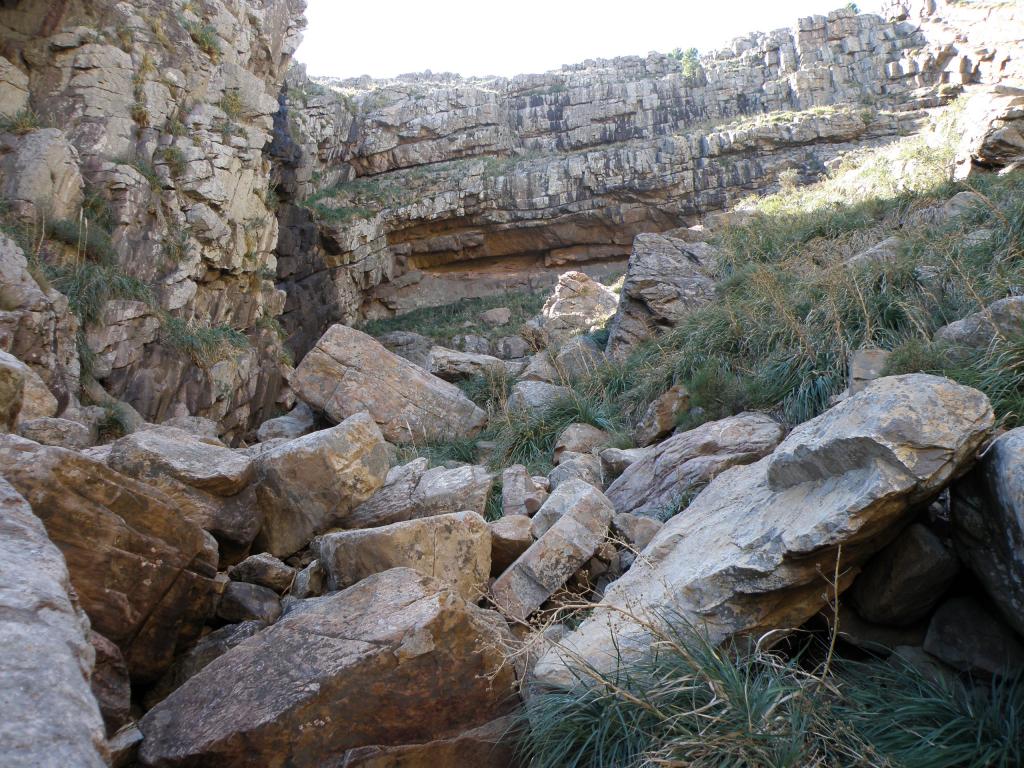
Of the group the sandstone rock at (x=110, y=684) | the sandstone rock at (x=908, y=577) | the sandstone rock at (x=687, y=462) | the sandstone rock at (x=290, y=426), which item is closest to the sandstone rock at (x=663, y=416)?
the sandstone rock at (x=687, y=462)

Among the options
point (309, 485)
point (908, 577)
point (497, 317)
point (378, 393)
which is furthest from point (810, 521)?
point (497, 317)

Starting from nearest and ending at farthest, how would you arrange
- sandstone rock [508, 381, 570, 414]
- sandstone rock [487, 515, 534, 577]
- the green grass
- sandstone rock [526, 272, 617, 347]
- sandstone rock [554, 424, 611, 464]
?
the green grass
sandstone rock [487, 515, 534, 577]
sandstone rock [554, 424, 611, 464]
sandstone rock [508, 381, 570, 414]
sandstone rock [526, 272, 617, 347]

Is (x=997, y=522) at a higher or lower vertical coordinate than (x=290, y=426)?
higher

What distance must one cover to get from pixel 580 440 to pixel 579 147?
2200 centimetres

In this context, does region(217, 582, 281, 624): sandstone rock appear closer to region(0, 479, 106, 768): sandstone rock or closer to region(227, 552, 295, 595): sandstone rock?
region(227, 552, 295, 595): sandstone rock

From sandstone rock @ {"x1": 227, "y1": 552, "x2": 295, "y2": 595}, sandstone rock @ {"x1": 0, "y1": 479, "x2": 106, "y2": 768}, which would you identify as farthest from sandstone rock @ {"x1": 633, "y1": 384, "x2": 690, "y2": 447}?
sandstone rock @ {"x1": 0, "y1": 479, "x2": 106, "y2": 768}

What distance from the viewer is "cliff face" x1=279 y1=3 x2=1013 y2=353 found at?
23.1 metres

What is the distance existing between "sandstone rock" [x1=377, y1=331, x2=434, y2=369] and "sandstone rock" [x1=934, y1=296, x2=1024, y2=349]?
16.0 meters

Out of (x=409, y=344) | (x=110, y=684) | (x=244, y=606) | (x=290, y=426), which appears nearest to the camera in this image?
(x=110, y=684)

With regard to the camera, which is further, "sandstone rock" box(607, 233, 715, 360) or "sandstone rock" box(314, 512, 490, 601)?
"sandstone rock" box(607, 233, 715, 360)

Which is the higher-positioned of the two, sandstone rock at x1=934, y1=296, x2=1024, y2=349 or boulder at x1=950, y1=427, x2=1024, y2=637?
sandstone rock at x1=934, y1=296, x2=1024, y2=349

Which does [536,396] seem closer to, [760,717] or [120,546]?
[120,546]

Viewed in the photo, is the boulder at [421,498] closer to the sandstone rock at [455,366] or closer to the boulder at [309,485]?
the boulder at [309,485]

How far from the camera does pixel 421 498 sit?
15.7 feet
